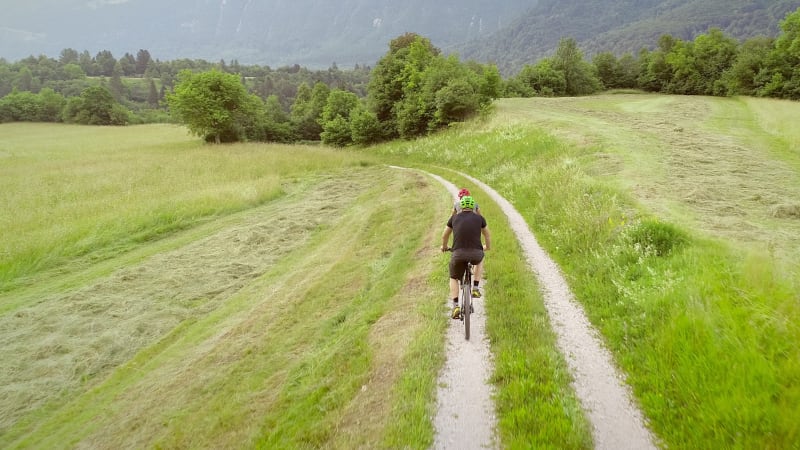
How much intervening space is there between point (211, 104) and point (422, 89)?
27.5 m

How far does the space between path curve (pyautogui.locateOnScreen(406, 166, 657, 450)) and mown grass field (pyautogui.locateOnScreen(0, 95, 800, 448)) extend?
0.76 ft

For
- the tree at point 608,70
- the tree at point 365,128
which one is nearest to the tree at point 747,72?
the tree at point 608,70

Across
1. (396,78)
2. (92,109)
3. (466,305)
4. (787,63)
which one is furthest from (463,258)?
(92,109)

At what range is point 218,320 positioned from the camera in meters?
11.1

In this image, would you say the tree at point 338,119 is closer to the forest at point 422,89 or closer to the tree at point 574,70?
the forest at point 422,89

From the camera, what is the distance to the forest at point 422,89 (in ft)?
157

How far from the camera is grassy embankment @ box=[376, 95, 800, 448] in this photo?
5504mm

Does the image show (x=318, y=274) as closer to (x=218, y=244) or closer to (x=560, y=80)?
(x=218, y=244)

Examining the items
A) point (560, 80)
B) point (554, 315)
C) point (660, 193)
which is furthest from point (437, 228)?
point (560, 80)

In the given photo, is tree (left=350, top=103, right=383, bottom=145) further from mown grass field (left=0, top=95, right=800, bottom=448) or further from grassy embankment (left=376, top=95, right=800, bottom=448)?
grassy embankment (left=376, top=95, right=800, bottom=448)

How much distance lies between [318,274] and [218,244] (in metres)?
5.76

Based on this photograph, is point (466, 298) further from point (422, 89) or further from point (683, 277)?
point (422, 89)

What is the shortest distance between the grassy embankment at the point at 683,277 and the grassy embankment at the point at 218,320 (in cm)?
255

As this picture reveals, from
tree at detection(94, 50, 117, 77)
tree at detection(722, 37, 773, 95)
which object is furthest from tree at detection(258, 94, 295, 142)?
tree at detection(94, 50, 117, 77)
